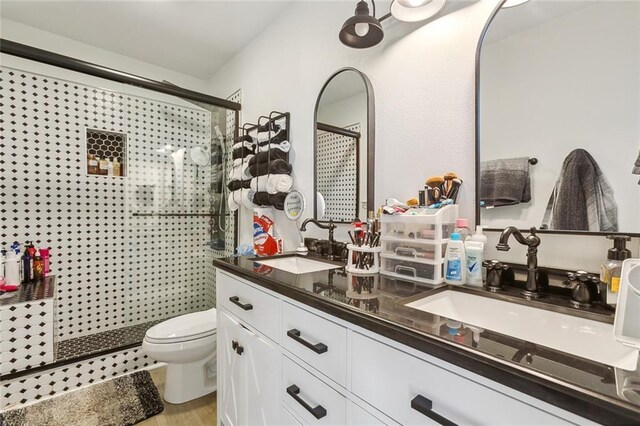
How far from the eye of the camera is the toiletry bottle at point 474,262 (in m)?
1.00

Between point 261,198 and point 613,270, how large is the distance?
1781 mm

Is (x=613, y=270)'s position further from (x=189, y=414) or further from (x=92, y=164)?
(x=92, y=164)

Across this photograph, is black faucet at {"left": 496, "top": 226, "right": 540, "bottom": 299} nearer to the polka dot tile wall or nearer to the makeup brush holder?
the makeup brush holder

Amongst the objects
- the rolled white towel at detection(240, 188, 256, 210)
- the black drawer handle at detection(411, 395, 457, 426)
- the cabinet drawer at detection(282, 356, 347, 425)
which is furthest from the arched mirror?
the black drawer handle at detection(411, 395, 457, 426)

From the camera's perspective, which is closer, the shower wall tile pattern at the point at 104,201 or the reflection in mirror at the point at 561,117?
the reflection in mirror at the point at 561,117

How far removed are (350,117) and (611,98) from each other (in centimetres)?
104

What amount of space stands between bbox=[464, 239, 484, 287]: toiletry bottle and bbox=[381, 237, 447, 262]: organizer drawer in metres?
0.09

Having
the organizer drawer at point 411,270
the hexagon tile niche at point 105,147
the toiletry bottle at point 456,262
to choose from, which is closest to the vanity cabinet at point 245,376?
the organizer drawer at point 411,270

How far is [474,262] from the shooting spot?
39.8 inches

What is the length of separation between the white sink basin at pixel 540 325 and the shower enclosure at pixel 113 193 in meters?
2.18

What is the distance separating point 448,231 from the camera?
1115 millimetres

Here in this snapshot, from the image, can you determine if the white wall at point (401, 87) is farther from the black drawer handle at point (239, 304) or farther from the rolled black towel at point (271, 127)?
the black drawer handle at point (239, 304)

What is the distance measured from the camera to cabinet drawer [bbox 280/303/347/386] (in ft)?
2.61

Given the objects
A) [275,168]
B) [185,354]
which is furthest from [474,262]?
[185,354]
